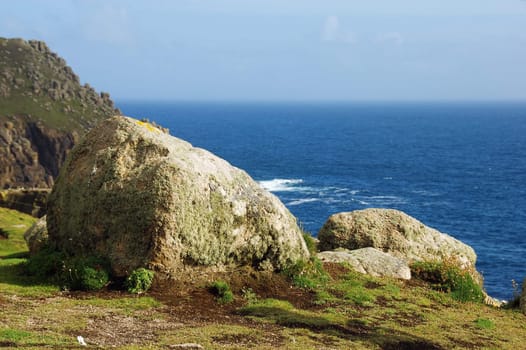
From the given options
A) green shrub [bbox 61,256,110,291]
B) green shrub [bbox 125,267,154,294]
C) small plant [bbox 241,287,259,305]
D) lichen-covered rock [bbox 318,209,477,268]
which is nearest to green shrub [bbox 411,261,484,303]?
lichen-covered rock [bbox 318,209,477,268]

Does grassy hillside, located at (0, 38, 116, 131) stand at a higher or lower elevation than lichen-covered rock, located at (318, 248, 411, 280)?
higher

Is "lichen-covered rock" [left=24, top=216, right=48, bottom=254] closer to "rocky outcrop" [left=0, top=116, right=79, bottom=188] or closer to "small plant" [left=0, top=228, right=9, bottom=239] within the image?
"small plant" [left=0, top=228, right=9, bottom=239]

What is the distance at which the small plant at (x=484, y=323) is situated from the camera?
2048cm

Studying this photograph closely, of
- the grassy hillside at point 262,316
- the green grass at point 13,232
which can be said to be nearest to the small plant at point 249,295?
the grassy hillside at point 262,316

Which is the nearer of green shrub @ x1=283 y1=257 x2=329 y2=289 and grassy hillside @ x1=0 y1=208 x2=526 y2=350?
grassy hillside @ x1=0 y1=208 x2=526 y2=350

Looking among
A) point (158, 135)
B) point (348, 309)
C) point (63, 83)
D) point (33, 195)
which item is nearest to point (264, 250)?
point (348, 309)

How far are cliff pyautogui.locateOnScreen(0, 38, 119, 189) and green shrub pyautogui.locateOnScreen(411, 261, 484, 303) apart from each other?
109086 mm

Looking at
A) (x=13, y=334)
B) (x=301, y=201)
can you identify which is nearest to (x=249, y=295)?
(x=13, y=334)

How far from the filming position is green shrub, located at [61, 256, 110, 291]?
20.9 metres

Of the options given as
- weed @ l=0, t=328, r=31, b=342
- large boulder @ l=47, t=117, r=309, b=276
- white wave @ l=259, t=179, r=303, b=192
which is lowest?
white wave @ l=259, t=179, r=303, b=192

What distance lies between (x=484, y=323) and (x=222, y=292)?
9141 mm

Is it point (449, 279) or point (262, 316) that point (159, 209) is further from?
point (449, 279)

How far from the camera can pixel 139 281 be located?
2064 centimetres

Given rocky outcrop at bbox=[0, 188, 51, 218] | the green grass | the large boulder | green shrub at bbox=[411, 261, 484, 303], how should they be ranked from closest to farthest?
the large boulder < green shrub at bbox=[411, 261, 484, 303] < the green grass < rocky outcrop at bbox=[0, 188, 51, 218]
